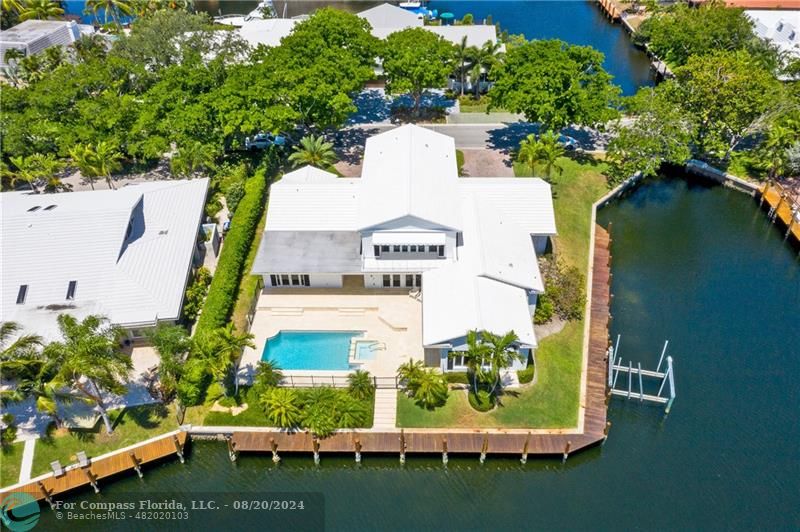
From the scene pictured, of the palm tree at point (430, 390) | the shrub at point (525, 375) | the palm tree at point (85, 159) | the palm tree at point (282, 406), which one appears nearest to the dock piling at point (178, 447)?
the palm tree at point (282, 406)

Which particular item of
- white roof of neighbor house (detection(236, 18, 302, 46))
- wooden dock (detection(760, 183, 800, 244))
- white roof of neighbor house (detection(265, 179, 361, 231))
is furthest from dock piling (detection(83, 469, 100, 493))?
white roof of neighbor house (detection(236, 18, 302, 46))

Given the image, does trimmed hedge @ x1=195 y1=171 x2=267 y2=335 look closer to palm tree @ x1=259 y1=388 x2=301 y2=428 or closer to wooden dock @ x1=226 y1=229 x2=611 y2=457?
palm tree @ x1=259 y1=388 x2=301 y2=428

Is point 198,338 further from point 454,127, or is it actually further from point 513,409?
point 454,127

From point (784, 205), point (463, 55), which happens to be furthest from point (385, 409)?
point (463, 55)

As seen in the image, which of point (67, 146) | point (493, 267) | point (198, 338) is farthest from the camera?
point (67, 146)

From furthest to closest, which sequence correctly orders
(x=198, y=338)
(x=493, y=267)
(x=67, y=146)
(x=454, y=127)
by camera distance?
(x=454, y=127), (x=67, y=146), (x=493, y=267), (x=198, y=338)

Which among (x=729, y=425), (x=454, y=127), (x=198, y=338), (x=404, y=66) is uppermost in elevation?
(x=404, y=66)

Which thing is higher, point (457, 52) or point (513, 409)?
point (457, 52)

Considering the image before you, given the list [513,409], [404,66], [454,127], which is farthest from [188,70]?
[513,409]
